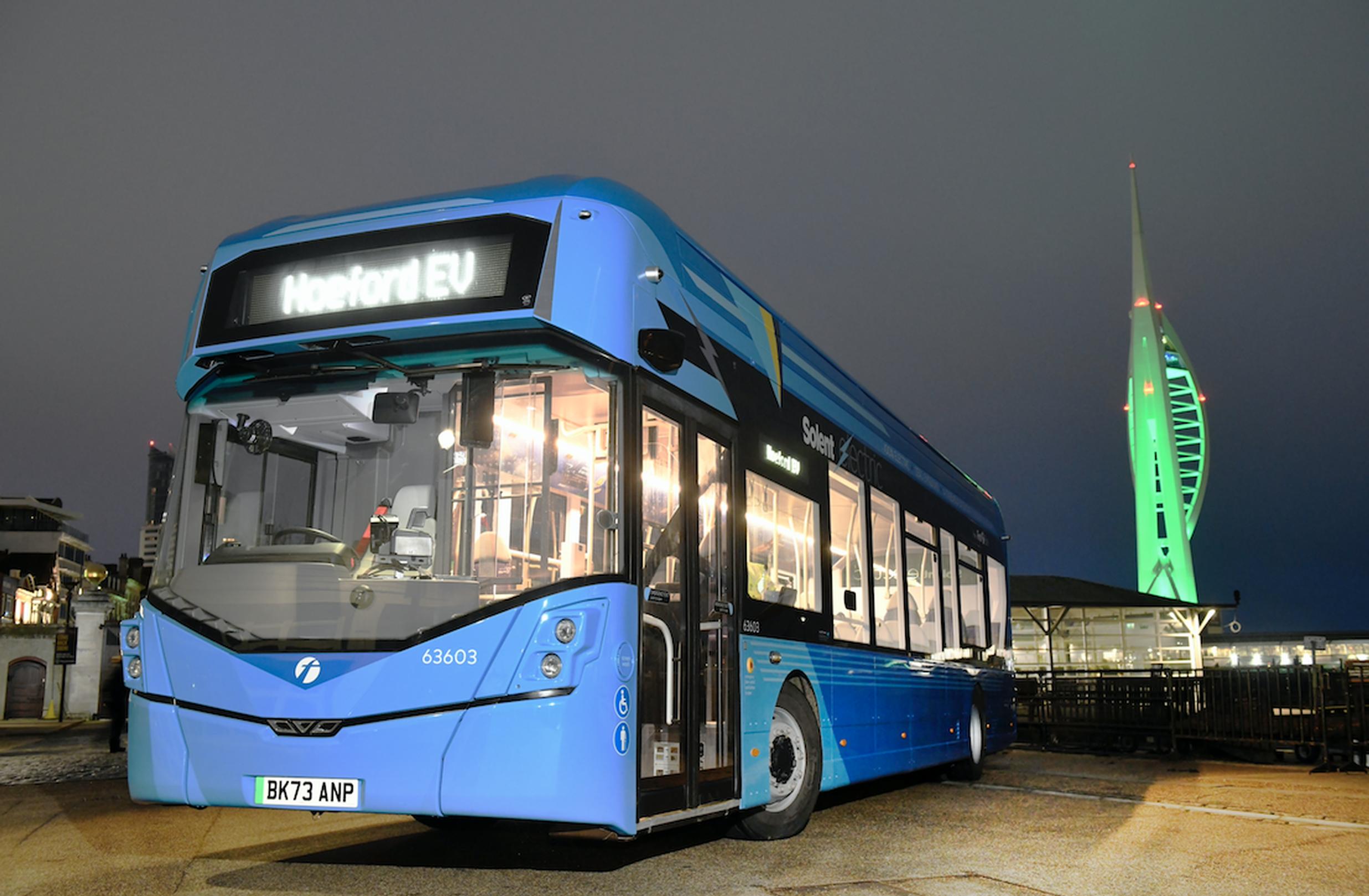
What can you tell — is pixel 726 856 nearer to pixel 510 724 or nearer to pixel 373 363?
pixel 510 724

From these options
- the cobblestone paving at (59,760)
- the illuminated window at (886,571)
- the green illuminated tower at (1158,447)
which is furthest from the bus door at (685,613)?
the green illuminated tower at (1158,447)

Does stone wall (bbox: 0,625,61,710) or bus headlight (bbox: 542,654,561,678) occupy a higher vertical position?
stone wall (bbox: 0,625,61,710)

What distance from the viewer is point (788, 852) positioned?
773 centimetres

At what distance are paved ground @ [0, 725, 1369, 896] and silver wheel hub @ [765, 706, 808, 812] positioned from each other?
1.05ft

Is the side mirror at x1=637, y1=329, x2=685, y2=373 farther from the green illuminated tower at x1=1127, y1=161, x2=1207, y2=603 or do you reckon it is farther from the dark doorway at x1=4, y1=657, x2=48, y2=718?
the green illuminated tower at x1=1127, y1=161, x2=1207, y2=603

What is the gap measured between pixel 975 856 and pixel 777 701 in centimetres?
159

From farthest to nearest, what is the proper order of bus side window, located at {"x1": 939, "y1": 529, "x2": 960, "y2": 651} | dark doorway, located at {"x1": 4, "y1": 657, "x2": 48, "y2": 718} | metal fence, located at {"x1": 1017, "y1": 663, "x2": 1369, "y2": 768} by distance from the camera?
dark doorway, located at {"x1": 4, "y1": 657, "x2": 48, "y2": 718}, metal fence, located at {"x1": 1017, "y1": 663, "x2": 1369, "y2": 768}, bus side window, located at {"x1": 939, "y1": 529, "x2": 960, "y2": 651}

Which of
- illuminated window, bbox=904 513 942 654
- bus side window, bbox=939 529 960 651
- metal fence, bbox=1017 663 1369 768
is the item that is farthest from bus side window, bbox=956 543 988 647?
metal fence, bbox=1017 663 1369 768

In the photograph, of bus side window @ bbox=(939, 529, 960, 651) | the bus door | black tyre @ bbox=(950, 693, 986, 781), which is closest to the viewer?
the bus door

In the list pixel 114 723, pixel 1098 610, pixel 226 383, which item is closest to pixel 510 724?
pixel 226 383

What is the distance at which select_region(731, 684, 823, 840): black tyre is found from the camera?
7.93 meters

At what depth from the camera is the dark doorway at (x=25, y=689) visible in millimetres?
40094

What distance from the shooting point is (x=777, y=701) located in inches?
307

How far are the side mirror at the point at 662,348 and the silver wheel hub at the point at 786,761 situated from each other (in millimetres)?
2667
